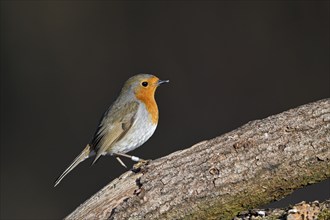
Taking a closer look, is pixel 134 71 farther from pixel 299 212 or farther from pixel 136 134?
pixel 299 212

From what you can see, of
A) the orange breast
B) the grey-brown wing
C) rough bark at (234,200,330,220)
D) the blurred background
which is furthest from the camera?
the blurred background

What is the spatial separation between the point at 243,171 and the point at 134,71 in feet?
15.8

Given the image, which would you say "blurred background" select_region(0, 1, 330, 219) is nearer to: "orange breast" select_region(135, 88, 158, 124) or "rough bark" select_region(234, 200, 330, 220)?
"orange breast" select_region(135, 88, 158, 124)

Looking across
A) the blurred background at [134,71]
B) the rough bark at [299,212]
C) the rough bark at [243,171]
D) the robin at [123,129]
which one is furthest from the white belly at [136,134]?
the blurred background at [134,71]

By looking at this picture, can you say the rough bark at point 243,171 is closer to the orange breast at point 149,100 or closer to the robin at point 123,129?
the robin at point 123,129

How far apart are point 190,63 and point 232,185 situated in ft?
15.5

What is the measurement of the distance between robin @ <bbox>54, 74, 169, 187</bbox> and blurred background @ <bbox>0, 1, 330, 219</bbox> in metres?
2.76

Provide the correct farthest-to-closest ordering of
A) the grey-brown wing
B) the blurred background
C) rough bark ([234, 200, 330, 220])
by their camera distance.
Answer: the blurred background < the grey-brown wing < rough bark ([234, 200, 330, 220])

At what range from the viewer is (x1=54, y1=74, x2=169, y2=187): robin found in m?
4.75

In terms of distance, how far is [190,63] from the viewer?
8.22 meters

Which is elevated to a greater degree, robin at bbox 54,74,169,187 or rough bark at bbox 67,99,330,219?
robin at bbox 54,74,169,187

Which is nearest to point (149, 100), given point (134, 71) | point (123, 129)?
point (123, 129)

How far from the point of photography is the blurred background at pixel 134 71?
789 centimetres

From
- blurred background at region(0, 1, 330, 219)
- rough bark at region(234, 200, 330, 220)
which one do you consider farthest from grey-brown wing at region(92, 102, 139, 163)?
blurred background at region(0, 1, 330, 219)
